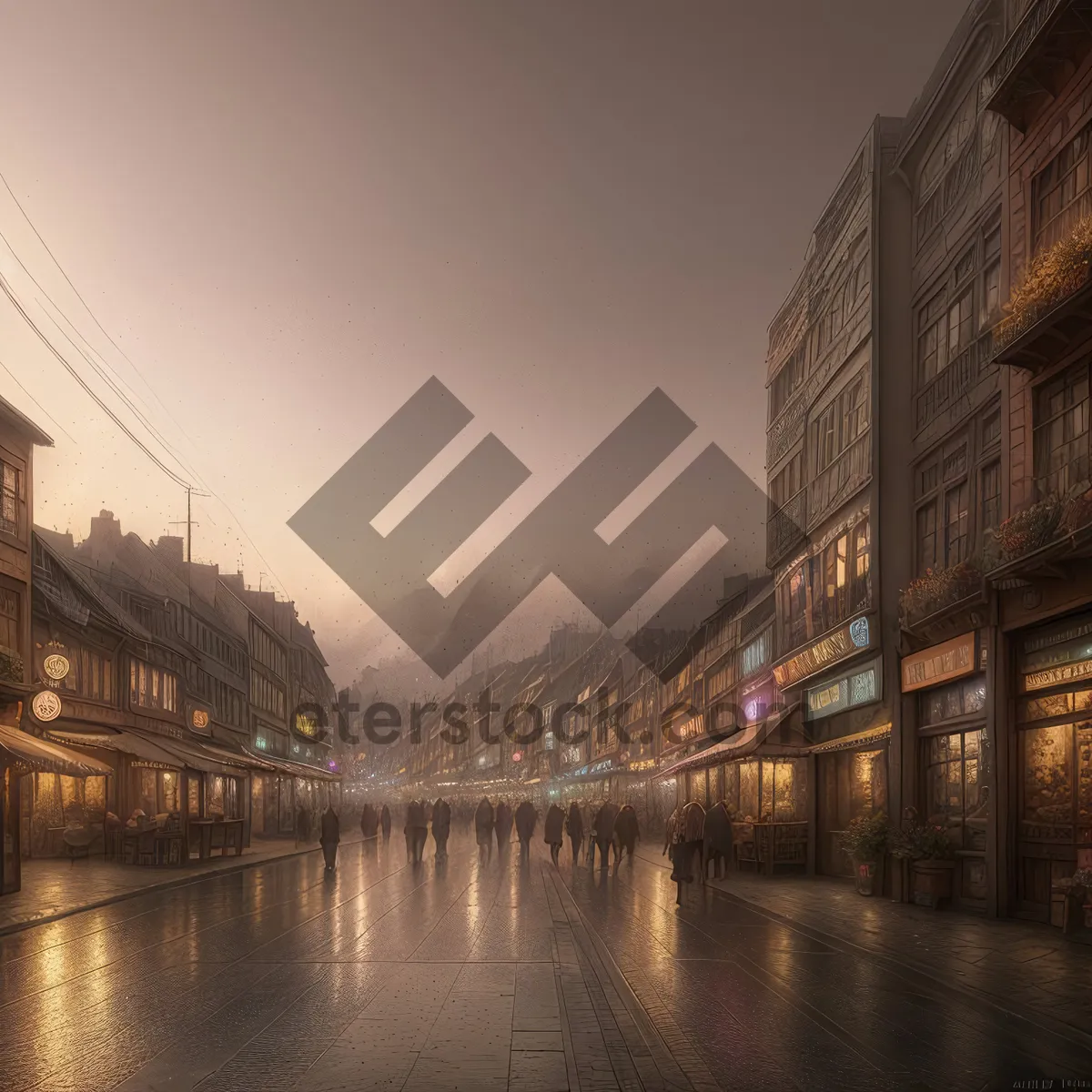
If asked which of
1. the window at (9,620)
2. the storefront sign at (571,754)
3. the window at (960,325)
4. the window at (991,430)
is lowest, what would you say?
the storefront sign at (571,754)

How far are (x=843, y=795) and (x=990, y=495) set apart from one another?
36.1 ft

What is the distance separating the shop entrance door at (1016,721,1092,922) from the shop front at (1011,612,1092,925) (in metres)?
0.01

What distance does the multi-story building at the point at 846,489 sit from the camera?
87.8 ft

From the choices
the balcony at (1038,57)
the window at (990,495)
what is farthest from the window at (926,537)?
the balcony at (1038,57)

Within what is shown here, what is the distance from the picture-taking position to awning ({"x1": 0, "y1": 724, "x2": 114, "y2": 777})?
23.7 metres

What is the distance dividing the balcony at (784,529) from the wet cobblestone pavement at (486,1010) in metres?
17.3

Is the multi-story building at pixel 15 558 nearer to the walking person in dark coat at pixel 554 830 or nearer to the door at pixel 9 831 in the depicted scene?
the door at pixel 9 831

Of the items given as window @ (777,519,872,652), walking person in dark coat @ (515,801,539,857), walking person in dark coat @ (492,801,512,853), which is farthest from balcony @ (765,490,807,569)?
walking person in dark coat @ (492,801,512,853)

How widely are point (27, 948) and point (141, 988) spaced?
15.9 feet

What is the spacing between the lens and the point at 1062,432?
61.0ft

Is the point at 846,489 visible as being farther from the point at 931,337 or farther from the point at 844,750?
the point at 844,750

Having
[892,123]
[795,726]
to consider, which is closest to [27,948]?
[795,726]

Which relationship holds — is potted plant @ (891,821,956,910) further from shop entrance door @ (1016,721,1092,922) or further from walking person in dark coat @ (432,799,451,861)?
walking person in dark coat @ (432,799,451,861)

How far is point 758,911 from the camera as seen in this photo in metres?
21.8
